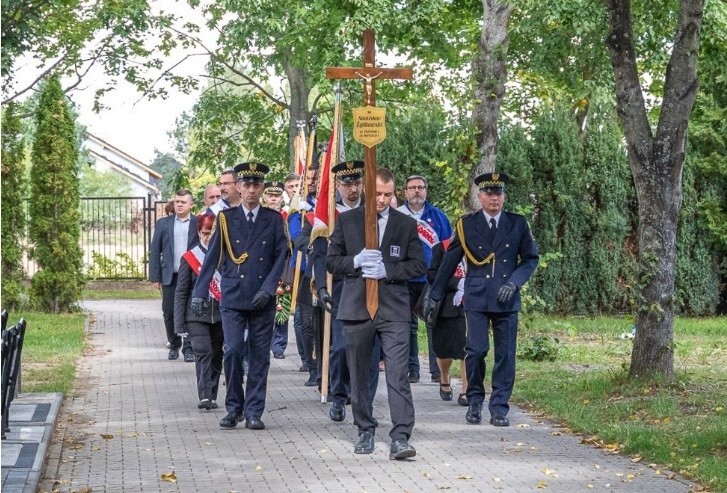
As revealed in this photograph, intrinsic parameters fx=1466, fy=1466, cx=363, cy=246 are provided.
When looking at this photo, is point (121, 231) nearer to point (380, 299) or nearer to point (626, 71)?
point (626, 71)

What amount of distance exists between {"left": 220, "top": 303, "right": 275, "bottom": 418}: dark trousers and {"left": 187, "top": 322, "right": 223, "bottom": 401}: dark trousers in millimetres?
1152

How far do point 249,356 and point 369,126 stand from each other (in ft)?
7.44

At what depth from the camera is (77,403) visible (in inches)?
514

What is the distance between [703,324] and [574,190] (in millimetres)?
3601

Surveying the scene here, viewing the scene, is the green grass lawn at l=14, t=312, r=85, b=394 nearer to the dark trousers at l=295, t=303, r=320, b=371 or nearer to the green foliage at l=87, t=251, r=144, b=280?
the dark trousers at l=295, t=303, r=320, b=371

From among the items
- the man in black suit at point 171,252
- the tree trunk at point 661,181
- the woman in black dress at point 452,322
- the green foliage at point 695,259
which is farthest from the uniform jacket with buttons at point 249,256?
the green foliage at point 695,259

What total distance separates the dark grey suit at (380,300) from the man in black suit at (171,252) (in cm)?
724

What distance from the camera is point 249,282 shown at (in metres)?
11.3

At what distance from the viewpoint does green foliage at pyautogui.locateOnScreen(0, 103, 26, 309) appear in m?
25.8

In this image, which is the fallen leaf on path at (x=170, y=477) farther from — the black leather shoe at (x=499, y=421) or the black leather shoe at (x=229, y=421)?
the black leather shoe at (x=499, y=421)

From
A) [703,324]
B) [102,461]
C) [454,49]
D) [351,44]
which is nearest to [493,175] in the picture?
[102,461]

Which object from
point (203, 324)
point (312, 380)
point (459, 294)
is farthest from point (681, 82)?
point (203, 324)

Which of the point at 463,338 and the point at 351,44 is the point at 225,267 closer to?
the point at 463,338

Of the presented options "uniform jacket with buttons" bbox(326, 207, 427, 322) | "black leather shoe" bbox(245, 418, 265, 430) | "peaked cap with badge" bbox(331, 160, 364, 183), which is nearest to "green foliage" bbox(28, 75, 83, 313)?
"black leather shoe" bbox(245, 418, 265, 430)
